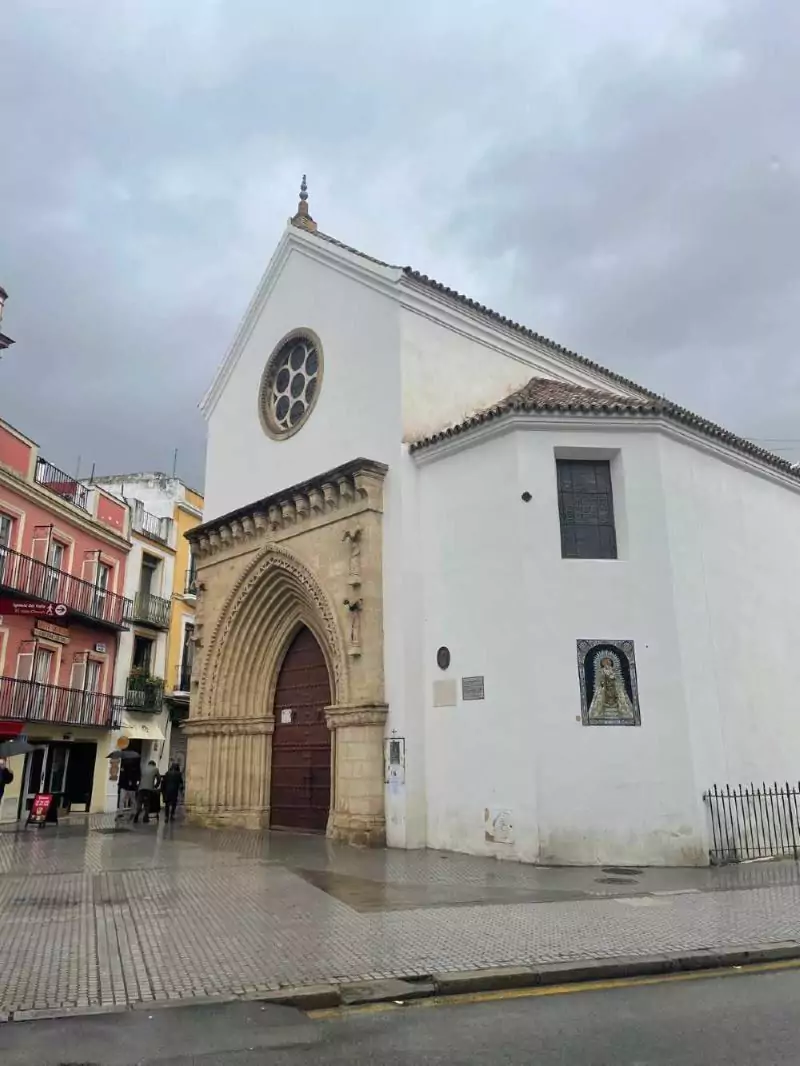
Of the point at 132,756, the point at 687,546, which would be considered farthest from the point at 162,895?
the point at 132,756

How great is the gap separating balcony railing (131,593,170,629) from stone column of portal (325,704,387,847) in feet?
45.5

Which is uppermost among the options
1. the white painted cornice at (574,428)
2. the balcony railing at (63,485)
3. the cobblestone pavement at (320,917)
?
the balcony railing at (63,485)

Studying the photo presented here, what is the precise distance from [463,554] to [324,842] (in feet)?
17.6

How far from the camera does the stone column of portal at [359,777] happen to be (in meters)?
12.9

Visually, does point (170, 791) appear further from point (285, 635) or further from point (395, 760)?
point (395, 760)

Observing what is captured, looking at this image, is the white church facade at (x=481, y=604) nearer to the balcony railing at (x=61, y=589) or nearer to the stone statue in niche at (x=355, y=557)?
the stone statue in niche at (x=355, y=557)

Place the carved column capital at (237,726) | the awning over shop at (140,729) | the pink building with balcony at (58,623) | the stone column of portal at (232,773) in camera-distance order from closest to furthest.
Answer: the stone column of portal at (232,773) → the carved column capital at (237,726) → the pink building with balcony at (58,623) → the awning over shop at (140,729)

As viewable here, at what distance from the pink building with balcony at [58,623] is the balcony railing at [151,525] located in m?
1.32

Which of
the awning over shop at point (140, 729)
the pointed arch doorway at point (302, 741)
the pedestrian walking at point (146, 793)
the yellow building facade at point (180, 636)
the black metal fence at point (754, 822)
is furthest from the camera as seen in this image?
the yellow building facade at point (180, 636)

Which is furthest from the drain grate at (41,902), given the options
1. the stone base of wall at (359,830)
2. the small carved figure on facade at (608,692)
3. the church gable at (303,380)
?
the church gable at (303,380)

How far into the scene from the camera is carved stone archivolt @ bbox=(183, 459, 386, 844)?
44.4 feet

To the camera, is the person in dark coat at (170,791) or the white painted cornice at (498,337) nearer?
the white painted cornice at (498,337)

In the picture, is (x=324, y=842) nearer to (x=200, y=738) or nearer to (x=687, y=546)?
(x=200, y=738)

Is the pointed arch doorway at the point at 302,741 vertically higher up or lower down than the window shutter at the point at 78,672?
lower down
